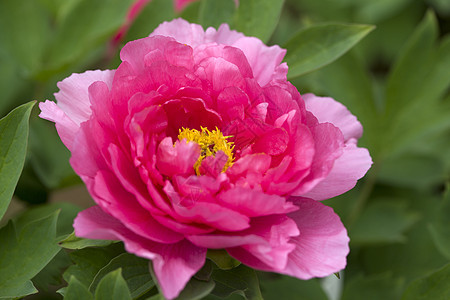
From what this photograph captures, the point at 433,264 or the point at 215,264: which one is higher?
the point at 215,264

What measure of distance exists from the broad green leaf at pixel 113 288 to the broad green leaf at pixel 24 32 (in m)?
0.54

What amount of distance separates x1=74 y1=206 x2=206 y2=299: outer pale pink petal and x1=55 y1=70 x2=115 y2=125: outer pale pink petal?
3.7 inches

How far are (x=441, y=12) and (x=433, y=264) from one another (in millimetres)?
700

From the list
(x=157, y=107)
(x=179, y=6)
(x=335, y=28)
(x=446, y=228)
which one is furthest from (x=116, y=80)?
(x=179, y=6)

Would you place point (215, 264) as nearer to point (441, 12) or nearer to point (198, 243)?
point (198, 243)

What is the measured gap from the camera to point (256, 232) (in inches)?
18.7

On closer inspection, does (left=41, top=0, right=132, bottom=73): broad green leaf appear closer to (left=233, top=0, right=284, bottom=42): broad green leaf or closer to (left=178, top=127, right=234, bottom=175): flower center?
(left=233, top=0, right=284, bottom=42): broad green leaf

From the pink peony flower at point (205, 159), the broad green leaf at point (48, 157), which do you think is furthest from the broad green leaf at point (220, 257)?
the broad green leaf at point (48, 157)

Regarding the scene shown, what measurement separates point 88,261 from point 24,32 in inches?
21.3

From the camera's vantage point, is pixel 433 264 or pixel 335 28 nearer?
pixel 335 28

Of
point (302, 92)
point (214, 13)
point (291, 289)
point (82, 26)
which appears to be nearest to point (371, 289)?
point (291, 289)

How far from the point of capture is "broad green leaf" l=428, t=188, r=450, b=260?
28.1 inches

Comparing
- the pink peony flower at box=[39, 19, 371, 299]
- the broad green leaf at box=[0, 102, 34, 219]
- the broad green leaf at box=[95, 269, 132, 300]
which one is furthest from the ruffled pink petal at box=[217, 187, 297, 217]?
the broad green leaf at box=[0, 102, 34, 219]

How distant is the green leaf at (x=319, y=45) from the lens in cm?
67
